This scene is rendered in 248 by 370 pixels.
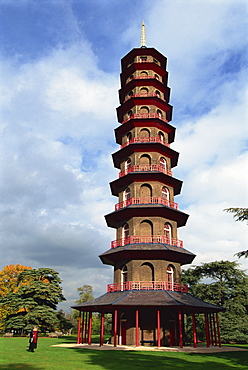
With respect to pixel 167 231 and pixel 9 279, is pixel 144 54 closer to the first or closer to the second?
pixel 167 231

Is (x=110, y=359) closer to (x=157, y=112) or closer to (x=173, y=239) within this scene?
(x=173, y=239)

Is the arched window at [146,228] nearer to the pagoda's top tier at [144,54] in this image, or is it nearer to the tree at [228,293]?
the tree at [228,293]

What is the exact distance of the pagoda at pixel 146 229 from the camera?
A: 72.9 ft

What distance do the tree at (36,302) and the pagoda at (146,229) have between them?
12794mm

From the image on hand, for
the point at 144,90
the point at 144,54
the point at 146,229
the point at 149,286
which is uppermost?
the point at 144,54

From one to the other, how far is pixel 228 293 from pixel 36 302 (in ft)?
77.8

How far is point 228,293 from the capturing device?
117 feet

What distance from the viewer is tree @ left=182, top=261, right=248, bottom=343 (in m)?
32.5

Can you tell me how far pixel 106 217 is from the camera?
2795cm

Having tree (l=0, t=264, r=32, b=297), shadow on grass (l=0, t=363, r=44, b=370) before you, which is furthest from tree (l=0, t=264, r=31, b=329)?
shadow on grass (l=0, t=363, r=44, b=370)

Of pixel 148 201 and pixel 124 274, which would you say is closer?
pixel 124 274

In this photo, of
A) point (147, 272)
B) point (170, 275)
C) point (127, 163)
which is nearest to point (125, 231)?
point (147, 272)

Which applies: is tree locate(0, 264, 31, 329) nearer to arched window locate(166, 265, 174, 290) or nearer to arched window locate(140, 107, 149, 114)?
arched window locate(166, 265, 174, 290)

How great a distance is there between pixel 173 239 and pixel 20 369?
56.4 ft
